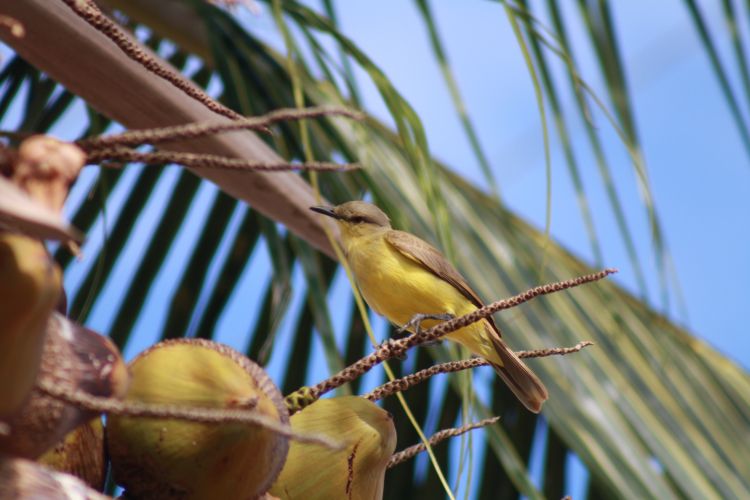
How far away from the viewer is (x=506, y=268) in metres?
1.94

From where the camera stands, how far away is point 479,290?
1807 mm

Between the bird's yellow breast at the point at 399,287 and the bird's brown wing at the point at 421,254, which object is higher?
the bird's brown wing at the point at 421,254

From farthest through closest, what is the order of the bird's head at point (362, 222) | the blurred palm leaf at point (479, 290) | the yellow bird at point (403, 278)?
the bird's head at point (362, 222) → the yellow bird at point (403, 278) → the blurred palm leaf at point (479, 290)

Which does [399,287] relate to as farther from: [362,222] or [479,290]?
[479,290]

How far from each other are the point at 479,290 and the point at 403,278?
83 cm

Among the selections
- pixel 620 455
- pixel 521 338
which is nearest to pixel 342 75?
pixel 521 338

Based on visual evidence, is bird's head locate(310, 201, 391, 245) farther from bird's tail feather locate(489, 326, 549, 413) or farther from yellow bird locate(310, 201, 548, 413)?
bird's tail feather locate(489, 326, 549, 413)

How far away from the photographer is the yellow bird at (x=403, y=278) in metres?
2.47

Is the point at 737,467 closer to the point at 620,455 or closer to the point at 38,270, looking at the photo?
the point at 620,455

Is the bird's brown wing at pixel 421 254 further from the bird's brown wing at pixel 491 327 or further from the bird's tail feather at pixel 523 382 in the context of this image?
the bird's tail feather at pixel 523 382

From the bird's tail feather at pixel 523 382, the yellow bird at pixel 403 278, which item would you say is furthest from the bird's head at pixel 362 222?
the bird's tail feather at pixel 523 382

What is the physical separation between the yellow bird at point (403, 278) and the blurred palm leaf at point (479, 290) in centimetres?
14

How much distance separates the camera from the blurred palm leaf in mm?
1657

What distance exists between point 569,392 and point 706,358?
23.2 inches
